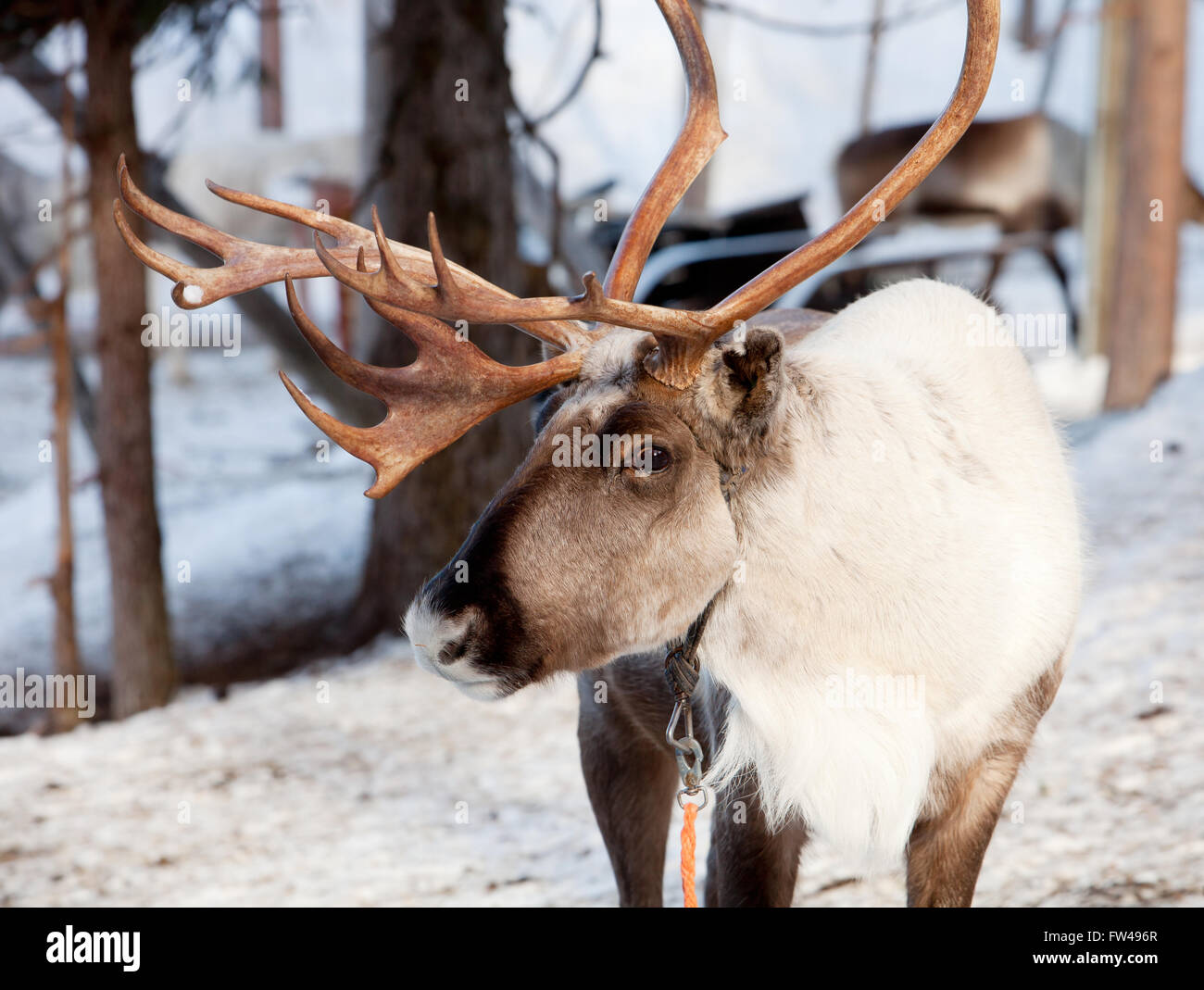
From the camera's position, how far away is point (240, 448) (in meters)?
12.2

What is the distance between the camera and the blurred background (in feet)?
12.0

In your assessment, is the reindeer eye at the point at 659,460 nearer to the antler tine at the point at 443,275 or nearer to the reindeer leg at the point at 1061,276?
the antler tine at the point at 443,275

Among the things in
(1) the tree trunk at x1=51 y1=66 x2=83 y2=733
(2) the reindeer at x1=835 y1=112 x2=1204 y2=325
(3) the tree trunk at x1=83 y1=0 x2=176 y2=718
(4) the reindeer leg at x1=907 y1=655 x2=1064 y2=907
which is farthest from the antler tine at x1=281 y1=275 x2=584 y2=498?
(2) the reindeer at x1=835 y1=112 x2=1204 y2=325

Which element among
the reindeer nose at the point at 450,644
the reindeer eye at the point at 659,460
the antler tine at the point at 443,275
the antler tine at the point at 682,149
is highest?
the antler tine at the point at 682,149

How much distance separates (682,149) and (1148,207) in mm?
6292

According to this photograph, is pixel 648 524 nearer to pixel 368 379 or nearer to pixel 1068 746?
pixel 368 379

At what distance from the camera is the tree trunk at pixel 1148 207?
7613 millimetres

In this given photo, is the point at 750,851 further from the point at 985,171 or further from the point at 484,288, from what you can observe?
the point at 985,171

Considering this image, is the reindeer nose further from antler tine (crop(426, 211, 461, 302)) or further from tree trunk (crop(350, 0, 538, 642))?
tree trunk (crop(350, 0, 538, 642))

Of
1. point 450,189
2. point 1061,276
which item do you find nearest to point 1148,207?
point 1061,276

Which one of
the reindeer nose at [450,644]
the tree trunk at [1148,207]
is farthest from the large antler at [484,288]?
the tree trunk at [1148,207]

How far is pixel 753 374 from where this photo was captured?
2107mm
